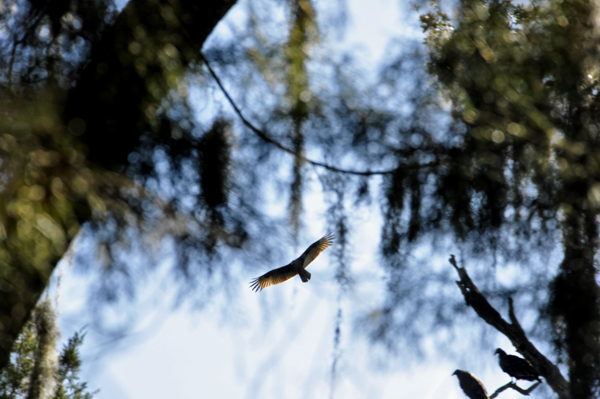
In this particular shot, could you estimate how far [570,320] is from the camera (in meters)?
1.15

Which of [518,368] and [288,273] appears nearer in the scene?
[288,273]

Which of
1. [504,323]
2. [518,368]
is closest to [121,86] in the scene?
[504,323]

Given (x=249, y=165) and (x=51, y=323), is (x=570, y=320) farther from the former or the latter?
(x=51, y=323)

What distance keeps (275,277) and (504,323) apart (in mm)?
654

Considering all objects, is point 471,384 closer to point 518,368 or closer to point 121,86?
point 518,368

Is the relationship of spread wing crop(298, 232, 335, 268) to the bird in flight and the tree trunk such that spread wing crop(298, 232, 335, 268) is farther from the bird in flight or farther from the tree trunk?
the tree trunk

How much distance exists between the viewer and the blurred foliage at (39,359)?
0.96m

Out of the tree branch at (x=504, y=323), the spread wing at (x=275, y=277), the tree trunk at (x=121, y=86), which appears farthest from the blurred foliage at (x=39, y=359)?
the tree branch at (x=504, y=323)

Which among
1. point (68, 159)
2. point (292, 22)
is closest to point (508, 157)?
point (292, 22)

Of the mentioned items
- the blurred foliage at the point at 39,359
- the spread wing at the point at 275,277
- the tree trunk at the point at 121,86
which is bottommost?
the blurred foliage at the point at 39,359

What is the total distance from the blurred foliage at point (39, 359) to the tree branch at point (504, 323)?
0.89 meters

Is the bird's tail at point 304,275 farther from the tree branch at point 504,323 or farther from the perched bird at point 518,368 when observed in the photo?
the perched bird at point 518,368

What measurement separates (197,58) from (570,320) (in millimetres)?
1042

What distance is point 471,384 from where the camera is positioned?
131 centimetres
